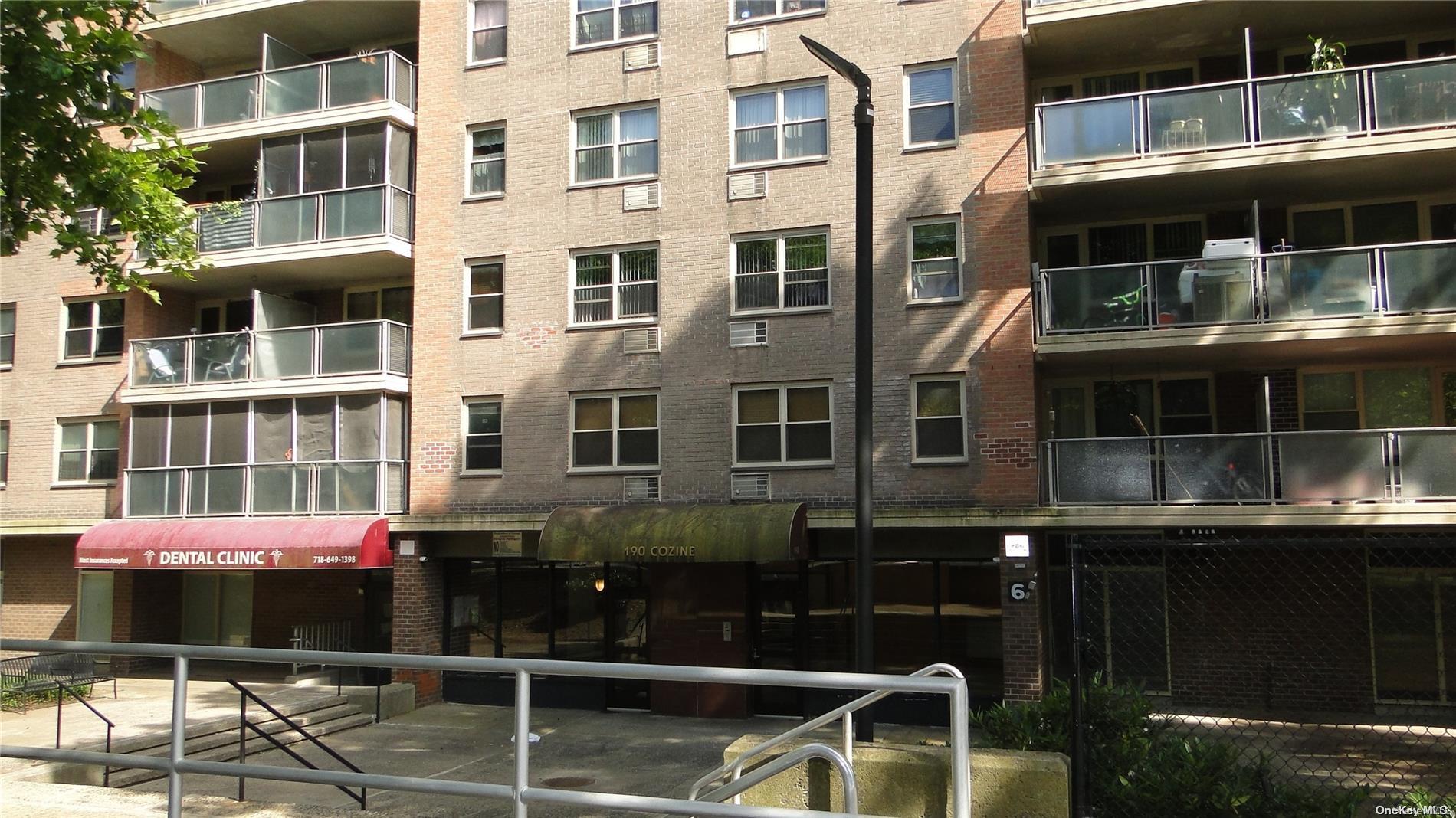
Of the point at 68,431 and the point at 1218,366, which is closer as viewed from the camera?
the point at 1218,366

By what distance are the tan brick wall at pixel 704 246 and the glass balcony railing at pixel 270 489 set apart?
747 mm

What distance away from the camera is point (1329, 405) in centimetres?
1880

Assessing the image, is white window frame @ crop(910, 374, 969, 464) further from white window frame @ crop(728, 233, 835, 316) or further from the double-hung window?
the double-hung window

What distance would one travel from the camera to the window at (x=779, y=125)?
66.5ft

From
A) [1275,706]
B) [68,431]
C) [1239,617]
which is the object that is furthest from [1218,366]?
[68,431]

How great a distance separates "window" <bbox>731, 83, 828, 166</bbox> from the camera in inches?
798

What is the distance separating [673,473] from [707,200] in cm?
503

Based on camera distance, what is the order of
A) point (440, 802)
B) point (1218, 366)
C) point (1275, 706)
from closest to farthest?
point (440, 802)
point (1275, 706)
point (1218, 366)

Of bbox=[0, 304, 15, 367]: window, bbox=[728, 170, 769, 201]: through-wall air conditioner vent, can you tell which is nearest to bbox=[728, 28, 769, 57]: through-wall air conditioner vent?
bbox=[728, 170, 769, 201]: through-wall air conditioner vent

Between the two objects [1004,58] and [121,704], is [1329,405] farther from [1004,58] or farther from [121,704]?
[121,704]

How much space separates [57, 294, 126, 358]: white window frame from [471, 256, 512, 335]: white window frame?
27.2 ft

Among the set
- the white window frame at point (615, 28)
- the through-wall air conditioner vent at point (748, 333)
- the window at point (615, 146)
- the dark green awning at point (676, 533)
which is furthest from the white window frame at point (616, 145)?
the dark green awning at point (676, 533)

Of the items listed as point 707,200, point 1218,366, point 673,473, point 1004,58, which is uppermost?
A: point 1004,58

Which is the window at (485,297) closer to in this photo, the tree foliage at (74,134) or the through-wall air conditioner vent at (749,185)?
the through-wall air conditioner vent at (749,185)
